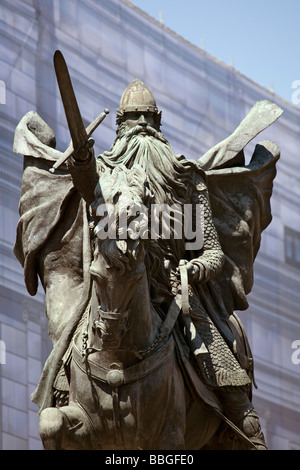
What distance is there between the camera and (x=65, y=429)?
7.14m

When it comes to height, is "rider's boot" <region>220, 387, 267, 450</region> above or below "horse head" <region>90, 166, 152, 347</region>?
below

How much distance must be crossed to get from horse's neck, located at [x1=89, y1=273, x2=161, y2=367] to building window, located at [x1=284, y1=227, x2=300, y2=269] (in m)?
5.72

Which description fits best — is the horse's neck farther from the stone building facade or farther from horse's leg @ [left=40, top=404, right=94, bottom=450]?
the stone building facade

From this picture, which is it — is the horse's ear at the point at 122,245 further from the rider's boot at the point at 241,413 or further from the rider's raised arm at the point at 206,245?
the rider's boot at the point at 241,413

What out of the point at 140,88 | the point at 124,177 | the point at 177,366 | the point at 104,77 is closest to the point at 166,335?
the point at 177,366

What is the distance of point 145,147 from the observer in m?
7.82

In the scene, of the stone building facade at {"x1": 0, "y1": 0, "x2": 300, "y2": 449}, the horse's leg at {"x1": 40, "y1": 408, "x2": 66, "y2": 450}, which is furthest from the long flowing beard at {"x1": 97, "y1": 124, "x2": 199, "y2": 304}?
the stone building facade at {"x1": 0, "y1": 0, "x2": 300, "y2": 449}

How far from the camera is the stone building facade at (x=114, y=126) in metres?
11.1

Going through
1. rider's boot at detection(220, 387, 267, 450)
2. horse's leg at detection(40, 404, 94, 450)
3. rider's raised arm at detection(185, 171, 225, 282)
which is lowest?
horse's leg at detection(40, 404, 94, 450)

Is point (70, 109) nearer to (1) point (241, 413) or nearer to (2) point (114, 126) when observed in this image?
(1) point (241, 413)

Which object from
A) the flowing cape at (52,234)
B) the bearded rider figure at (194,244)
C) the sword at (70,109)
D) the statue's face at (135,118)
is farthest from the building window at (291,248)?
the sword at (70,109)

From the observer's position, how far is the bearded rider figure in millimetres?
7625

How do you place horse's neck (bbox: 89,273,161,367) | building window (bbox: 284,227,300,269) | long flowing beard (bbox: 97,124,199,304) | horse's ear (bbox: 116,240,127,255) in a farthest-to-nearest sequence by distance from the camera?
building window (bbox: 284,227,300,269) < long flowing beard (bbox: 97,124,199,304) < horse's neck (bbox: 89,273,161,367) < horse's ear (bbox: 116,240,127,255)

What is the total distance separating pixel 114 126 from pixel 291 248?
1.77m
